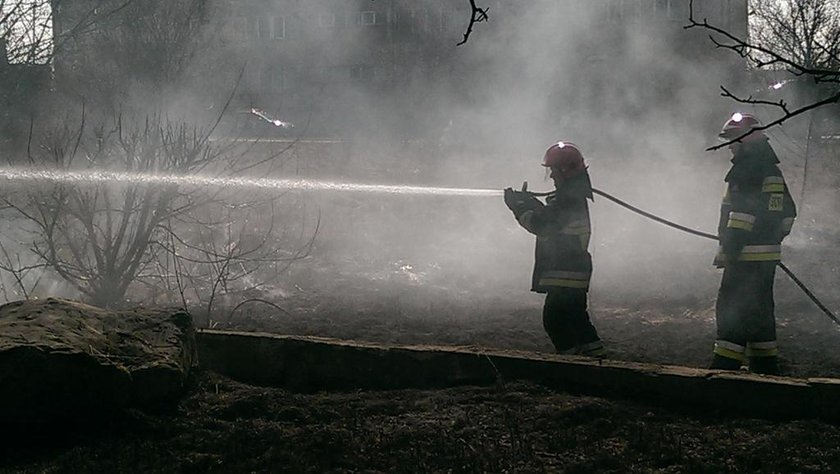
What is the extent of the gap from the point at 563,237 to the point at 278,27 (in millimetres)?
14308

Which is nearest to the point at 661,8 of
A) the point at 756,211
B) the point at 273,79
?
the point at 273,79

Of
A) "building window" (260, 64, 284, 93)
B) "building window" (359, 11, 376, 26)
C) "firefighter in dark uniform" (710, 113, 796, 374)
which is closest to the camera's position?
"firefighter in dark uniform" (710, 113, 796, 374)

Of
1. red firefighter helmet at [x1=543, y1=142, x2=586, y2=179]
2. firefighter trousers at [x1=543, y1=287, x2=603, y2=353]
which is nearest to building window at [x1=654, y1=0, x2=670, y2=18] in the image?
red firefighter helmet at [x1=543, y1=142, x2=586, y2=179]

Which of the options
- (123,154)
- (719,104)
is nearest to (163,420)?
(123,154)

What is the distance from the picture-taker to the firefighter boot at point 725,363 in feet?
19.0

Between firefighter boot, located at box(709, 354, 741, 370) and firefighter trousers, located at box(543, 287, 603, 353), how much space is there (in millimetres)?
748

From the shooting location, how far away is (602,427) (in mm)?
4059

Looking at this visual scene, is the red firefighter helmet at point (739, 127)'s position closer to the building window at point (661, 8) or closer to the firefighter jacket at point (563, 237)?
the firefighter jacket at point (563, 237)

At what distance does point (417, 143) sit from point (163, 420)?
14.3m

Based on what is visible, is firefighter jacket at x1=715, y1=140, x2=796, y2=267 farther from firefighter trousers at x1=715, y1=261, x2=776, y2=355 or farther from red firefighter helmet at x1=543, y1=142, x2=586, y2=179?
red firefighter helmet at x1=543, y1=142, x2=586, y2=179

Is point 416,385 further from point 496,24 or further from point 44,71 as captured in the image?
point 496,24

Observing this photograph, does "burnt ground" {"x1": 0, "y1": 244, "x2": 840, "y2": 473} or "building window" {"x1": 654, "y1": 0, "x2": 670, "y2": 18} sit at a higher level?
"building window" {"x1": 654, "y1": 0, "x2": 670, "y2": 18}

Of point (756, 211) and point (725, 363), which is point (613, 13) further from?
point (725, 363)

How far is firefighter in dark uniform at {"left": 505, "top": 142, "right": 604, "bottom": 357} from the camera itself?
6.08 metres
